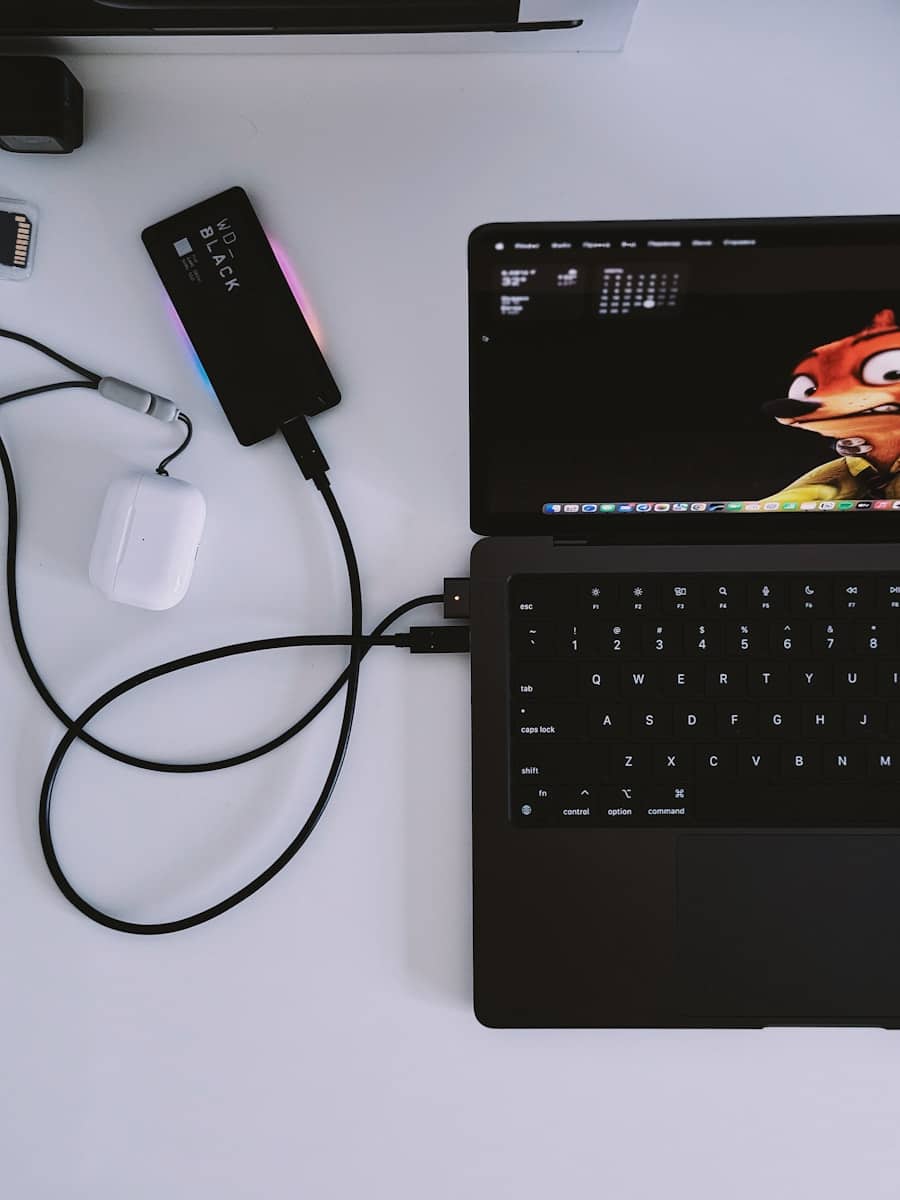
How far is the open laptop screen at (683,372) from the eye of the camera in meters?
0.52

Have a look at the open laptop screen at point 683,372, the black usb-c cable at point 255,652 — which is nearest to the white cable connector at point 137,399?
the black usb-c cable at point 255,652

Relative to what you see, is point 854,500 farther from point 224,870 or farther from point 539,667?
point 224,870

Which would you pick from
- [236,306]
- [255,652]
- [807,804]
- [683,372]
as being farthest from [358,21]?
[807,804]

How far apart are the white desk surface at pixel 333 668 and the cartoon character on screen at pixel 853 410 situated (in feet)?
0.54

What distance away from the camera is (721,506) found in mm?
Result: 604

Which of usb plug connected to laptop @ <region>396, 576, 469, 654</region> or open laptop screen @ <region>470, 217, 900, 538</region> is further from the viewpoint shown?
usb plug connected to laptop @ <region>396, 576, 469, 654</region>

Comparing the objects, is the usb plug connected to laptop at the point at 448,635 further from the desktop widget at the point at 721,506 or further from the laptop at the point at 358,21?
the laptop at the point at 358,21

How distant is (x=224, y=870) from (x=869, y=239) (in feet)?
1.88

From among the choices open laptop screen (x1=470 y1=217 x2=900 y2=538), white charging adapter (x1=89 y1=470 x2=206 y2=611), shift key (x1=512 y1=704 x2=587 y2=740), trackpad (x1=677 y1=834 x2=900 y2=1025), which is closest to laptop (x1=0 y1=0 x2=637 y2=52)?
open laptop screen (x1=470 y1=217 x2=900 y2=538)

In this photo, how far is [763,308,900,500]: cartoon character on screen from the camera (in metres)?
0.55

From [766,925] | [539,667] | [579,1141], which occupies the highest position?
[539,667]

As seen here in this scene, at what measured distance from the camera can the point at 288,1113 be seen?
617mm

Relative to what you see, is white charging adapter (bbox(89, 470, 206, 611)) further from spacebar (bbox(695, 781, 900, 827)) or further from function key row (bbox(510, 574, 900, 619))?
spacebar (bbox(695, 781, 900, 827))

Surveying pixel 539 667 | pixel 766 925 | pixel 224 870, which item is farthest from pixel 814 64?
pixel 224 870
